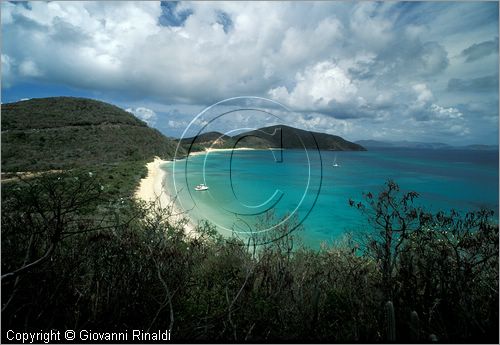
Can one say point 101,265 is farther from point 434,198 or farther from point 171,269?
point 434,198

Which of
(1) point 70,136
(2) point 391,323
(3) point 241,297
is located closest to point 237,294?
(3) point 241,297

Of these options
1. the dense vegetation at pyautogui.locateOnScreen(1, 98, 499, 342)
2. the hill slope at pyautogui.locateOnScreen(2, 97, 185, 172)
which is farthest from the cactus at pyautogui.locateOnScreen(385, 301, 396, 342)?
the hill slope at pyautogui.locateOnScreen(2, 97, 185, 172)

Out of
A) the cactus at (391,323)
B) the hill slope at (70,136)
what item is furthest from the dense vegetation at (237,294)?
the hill slope at (70,136)

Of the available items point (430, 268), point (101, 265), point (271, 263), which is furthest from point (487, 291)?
point (101, 265)

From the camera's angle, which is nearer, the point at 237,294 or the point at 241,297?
the point at 237,294

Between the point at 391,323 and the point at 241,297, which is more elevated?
the point at 391,323

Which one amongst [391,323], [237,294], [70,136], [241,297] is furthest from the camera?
[70,136]

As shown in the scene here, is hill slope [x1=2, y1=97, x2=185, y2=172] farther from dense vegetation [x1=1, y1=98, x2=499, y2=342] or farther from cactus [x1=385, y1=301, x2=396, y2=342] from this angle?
cactus [x1=385, y1=301, x2=396, y2=342]

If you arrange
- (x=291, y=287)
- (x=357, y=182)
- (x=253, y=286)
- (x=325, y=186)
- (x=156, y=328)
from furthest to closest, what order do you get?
(x=357, y=182)
(x=325, y=186)
(x=253, y=286)
(x=291, y=287)
(x=156, y=328)

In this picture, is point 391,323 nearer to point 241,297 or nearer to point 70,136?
point 241,297
